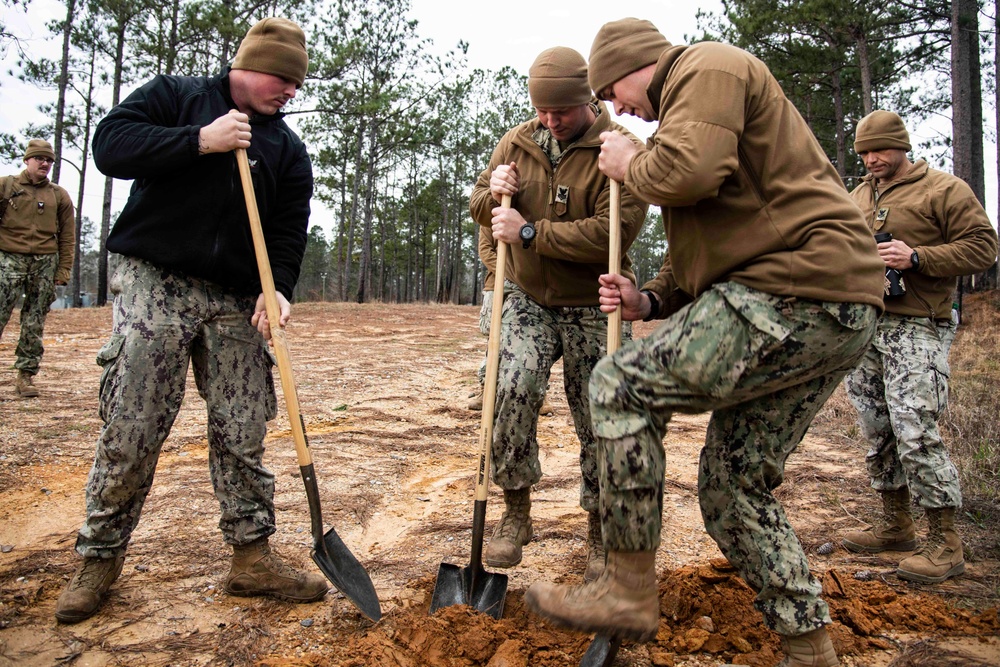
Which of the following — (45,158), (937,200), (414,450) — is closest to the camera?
(937,200)

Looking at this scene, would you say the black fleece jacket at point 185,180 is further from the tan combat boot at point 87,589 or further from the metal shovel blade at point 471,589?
the metal shovel blade at point 471,589

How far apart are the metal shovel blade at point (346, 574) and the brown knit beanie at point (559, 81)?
2.17 m

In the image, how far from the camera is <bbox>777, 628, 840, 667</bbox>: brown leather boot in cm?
246

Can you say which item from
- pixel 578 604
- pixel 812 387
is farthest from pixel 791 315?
pixel 578 604

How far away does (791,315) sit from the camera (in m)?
2.23

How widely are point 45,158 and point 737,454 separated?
26.7 feet

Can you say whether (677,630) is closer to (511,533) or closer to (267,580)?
(511,533)

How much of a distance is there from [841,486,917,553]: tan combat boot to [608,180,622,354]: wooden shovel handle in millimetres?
2190

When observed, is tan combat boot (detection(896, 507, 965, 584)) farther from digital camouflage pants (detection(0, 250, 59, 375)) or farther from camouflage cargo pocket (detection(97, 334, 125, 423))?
digital camouflage pants (detection(0, 250, 59, 375))

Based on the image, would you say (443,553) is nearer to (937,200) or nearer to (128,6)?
(937,200)

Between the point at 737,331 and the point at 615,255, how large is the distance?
2.86 ft

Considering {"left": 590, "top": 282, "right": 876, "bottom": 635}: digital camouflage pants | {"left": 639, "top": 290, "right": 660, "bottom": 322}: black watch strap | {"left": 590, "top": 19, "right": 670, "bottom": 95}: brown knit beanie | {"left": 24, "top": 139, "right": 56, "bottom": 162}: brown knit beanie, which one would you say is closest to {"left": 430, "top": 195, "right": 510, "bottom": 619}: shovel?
{"left": 639, "top": 290, "right": 660, "bottom": 322}: black watch strap

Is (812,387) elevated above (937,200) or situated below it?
below

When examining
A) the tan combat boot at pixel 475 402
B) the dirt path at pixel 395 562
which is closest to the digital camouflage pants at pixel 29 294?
the dirt path at pixel 395 562
